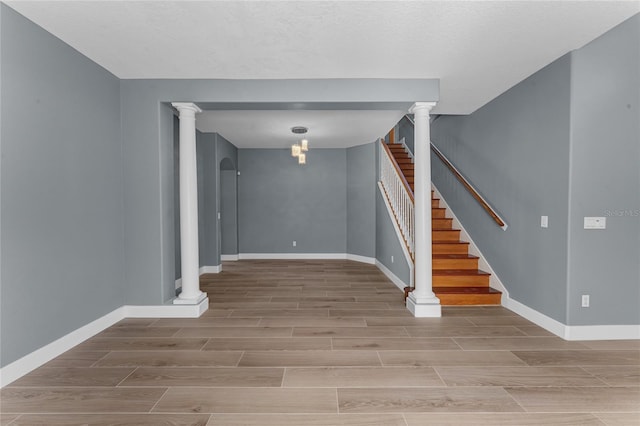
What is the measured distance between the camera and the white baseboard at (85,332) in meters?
2.48

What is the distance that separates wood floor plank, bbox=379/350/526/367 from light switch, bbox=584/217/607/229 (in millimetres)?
1489

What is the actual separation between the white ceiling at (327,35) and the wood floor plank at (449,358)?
2.75 meters

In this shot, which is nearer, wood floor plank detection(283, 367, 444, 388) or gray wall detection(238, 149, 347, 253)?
wood floor plank detection(283, 367, 444, 388)

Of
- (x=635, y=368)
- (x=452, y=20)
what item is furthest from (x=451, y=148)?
(x=635, y=368)

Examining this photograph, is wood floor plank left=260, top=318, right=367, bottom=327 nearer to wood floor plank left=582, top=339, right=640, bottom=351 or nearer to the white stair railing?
the white stair railing

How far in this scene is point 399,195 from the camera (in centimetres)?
538

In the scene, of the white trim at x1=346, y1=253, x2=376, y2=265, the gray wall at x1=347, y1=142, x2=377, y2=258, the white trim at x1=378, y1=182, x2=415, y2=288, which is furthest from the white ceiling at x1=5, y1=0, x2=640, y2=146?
the white trim at x1=346, y1=253, x2=376, y2=265

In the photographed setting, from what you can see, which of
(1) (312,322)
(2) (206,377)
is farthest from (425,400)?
(1) (312,322)

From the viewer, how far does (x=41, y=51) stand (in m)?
2.76

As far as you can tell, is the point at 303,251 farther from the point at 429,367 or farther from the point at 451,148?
the point at 429,367

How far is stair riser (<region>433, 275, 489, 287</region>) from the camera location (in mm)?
4555

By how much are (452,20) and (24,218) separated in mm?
3706

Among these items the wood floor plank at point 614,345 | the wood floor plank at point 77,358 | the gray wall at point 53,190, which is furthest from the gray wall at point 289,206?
the wood floor plank at point 614,345

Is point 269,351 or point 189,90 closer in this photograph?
point 269,351
